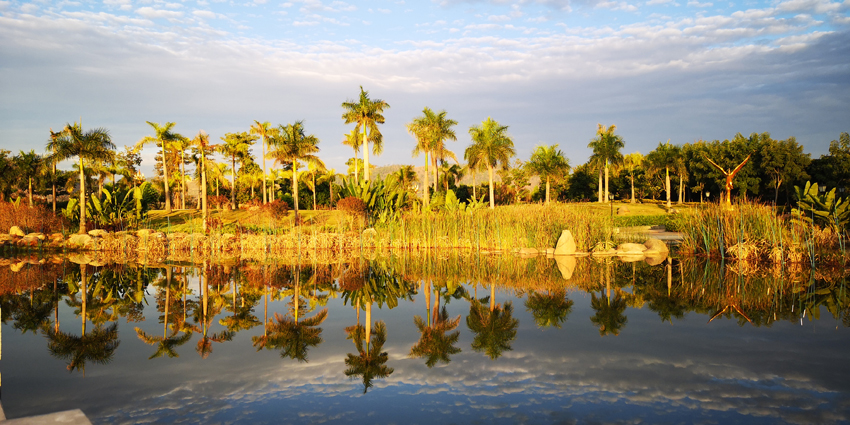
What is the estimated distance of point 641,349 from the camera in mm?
6375

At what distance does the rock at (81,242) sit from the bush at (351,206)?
9895mm

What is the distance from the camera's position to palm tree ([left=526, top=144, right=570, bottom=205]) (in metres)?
61.8

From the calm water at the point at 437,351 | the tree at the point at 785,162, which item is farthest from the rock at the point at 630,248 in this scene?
the tree at the point at 785,162

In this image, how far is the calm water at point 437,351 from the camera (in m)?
4.59

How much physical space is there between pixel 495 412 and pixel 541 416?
363mm

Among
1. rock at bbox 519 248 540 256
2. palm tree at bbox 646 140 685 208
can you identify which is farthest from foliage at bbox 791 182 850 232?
palm tree at bbox 646 140 685 208

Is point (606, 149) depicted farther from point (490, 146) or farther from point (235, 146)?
point (235, 146)

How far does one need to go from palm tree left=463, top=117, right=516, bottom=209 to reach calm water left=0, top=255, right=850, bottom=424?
128 ft

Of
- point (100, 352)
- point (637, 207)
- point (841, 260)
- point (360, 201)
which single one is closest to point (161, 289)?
point (100, 352)

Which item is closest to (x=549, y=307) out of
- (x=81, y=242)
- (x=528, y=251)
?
(x=528, y=251)

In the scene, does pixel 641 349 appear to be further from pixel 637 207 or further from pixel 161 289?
pixel 637 207

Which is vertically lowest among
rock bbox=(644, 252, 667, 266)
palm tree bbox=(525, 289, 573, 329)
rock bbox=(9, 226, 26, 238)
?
rock bbox=(644, 252, 667, 266)

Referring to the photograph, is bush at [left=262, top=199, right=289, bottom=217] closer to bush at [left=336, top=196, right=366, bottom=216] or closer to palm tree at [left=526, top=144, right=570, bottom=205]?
bush at [left=336, top=196, right=366, bottom=216]

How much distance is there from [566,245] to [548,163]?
45.9m
